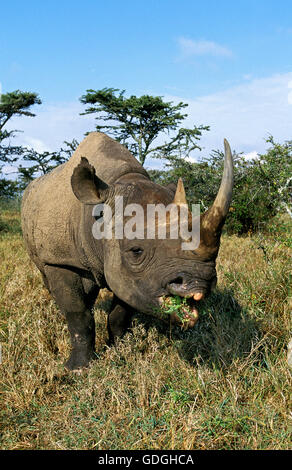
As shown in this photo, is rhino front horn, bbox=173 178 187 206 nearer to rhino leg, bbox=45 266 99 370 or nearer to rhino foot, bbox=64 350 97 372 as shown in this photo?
rhino leg, bbox=45 266 99 370

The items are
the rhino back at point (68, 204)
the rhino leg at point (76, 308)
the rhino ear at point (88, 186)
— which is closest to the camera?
the rhino ear at point (88, 186)

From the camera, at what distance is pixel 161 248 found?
9.86 ft

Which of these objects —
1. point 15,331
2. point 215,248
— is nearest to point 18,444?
point 15,331

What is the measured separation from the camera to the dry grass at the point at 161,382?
2873mm

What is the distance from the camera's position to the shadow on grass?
3880 millimetres

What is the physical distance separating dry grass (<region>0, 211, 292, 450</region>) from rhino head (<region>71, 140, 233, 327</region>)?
0.67m

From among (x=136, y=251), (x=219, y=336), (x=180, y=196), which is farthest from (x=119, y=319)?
(x=180, y=196)

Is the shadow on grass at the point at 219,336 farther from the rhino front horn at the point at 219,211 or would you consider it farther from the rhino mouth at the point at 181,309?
the rhino front horn at the point at 219,211

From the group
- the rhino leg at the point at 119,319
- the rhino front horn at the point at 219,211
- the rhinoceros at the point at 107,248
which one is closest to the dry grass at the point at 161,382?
the rhino leg at the point at 119,319

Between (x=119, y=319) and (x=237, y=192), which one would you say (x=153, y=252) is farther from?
(x=237, y=192)

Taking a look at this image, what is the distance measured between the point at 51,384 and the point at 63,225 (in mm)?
1381

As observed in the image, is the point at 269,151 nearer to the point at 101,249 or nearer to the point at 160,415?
the point at 101,249

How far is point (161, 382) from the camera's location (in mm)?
3480

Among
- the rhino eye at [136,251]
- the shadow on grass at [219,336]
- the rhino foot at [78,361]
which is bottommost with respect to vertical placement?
the rhino foot at [78,361]
